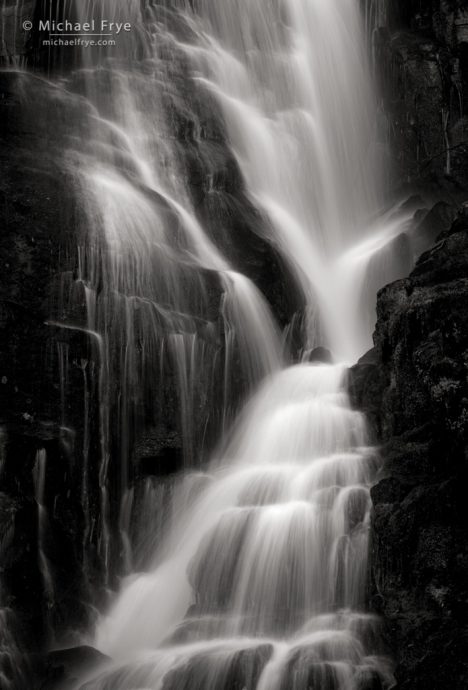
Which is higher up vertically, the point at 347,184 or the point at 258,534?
the point at 347,184

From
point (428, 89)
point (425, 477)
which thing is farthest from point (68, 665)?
point (428, 89)

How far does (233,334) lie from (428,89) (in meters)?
13.2

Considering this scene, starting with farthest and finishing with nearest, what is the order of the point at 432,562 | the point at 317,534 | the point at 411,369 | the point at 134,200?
the point at 134,200 < the point at 411,369 < the point at 317,534 < the point at 432,562

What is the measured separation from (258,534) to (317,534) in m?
0.90

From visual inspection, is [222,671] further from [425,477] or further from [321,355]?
[321,355]

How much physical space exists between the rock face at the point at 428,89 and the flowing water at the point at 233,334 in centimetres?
95

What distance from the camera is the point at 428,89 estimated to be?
79.7 ft

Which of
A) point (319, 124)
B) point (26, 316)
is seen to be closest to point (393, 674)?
point (26, 316)

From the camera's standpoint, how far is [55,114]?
1836 centimetres

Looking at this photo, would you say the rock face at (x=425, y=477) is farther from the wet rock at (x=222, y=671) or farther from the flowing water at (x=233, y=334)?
the wet rock at (x=222, y=671)

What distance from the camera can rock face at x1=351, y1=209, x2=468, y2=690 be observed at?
27.6ft

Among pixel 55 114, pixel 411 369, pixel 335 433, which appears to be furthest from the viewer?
pixel 55 114

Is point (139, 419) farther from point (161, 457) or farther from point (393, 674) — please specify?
point (393, 674)

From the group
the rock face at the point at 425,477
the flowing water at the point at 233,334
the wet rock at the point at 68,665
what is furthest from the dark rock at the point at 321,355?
the wet rock at the point at 68,665
